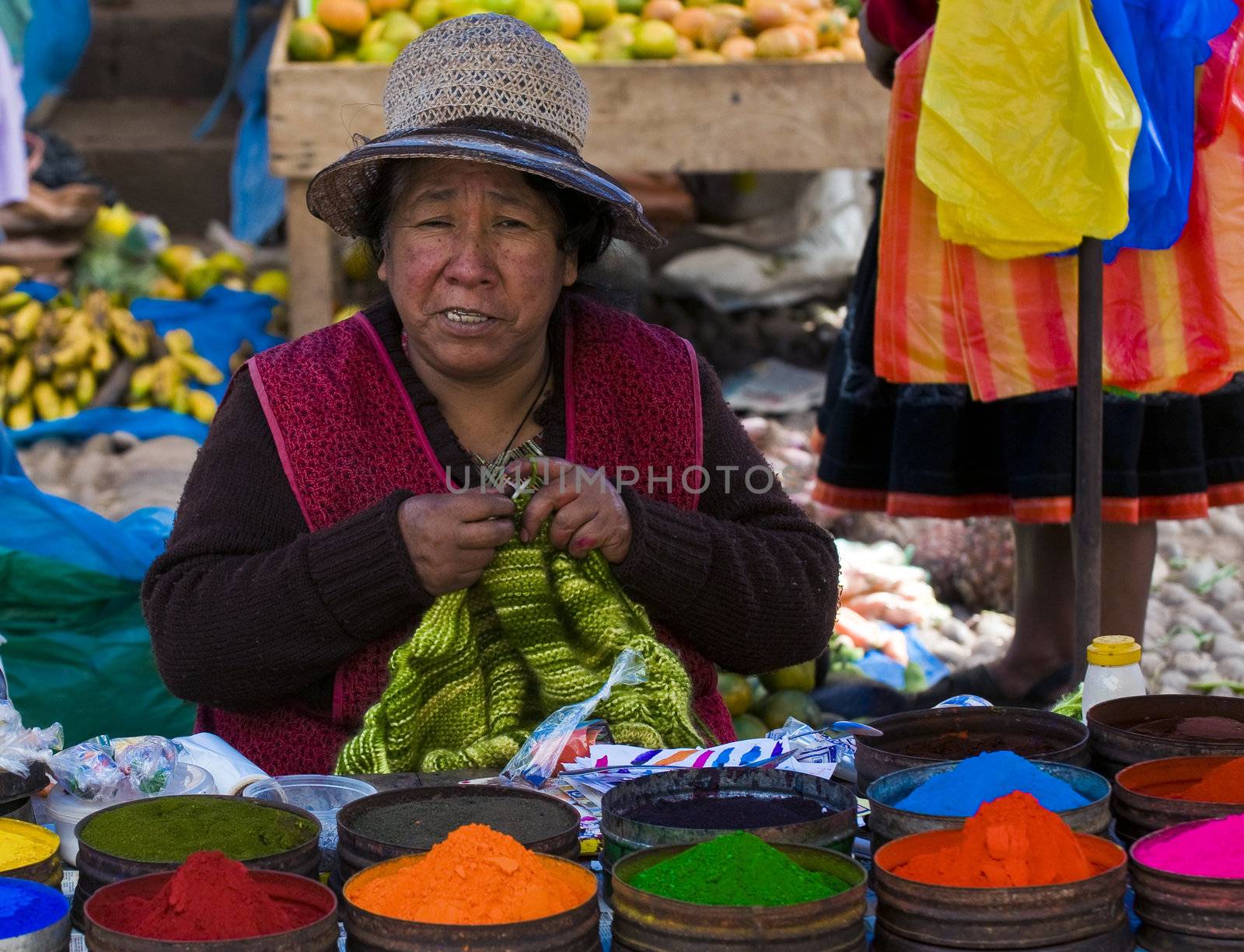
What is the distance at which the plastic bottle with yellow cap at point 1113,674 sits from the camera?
5.44 ft

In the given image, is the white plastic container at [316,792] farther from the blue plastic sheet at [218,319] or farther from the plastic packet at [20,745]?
the blue plastic sheet at [218,319]

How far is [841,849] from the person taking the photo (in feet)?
4.15

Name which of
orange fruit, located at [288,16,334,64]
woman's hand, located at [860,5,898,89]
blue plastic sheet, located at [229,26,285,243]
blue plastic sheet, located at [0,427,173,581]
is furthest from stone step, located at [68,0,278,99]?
woman's hand, located at [860,5,898,89]

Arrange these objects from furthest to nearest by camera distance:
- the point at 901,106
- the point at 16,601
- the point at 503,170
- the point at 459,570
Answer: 1. the point at 16,601
2. the point at 901,106
3. the point at 503,170
4. the point at 459,570

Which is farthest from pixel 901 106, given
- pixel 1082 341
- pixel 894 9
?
pixel 1082 341

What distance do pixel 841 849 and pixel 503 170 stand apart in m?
1.08

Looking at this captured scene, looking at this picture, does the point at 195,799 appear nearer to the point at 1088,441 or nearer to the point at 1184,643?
the point at 1088,441

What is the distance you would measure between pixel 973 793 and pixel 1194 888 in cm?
20

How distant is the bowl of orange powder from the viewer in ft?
3.40

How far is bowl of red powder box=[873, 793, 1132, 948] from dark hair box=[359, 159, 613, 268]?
3.78 feet

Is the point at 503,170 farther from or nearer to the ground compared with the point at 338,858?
farther from the ground

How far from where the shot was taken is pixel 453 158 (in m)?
1.93

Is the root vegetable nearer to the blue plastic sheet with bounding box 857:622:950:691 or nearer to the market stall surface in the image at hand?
the blue plastic sheet with bounding box 857:622:950:691

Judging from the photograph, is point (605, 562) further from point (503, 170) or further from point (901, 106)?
point (901, 106)
